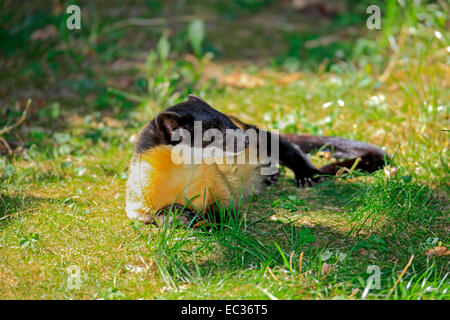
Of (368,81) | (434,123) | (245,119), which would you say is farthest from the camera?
(368,81)

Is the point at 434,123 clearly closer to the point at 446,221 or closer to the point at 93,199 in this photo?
the point at 446,221

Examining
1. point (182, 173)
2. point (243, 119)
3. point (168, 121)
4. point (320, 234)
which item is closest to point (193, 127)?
point (168, 121)

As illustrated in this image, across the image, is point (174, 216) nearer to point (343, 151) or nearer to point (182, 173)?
point (182, 173)

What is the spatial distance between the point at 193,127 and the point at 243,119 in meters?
2.38

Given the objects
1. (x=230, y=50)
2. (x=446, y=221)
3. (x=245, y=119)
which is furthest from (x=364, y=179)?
(x=230, y=50)

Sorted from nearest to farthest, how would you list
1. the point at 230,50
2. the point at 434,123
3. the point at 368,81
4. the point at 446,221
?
the point at 446,221 → the point at 434,123 → the point at 368,81 → the point at 230,50

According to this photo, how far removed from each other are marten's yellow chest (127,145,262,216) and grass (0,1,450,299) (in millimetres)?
202

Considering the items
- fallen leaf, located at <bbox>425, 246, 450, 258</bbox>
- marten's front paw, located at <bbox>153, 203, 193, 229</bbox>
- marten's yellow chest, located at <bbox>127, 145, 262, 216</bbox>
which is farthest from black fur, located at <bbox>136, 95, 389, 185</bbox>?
fallen leaf, located at <bbox>425, 246, 450, 258</bbox>

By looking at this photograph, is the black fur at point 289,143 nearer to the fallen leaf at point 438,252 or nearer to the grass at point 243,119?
the grass at point 243,119

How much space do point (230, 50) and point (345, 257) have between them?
5.00m

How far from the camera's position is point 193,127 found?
3.25 m

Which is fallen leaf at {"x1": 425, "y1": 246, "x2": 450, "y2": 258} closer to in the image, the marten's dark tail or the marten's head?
the marten's dark tail

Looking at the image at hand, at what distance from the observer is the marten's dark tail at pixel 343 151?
4.32 m

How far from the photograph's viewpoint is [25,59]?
664cm
